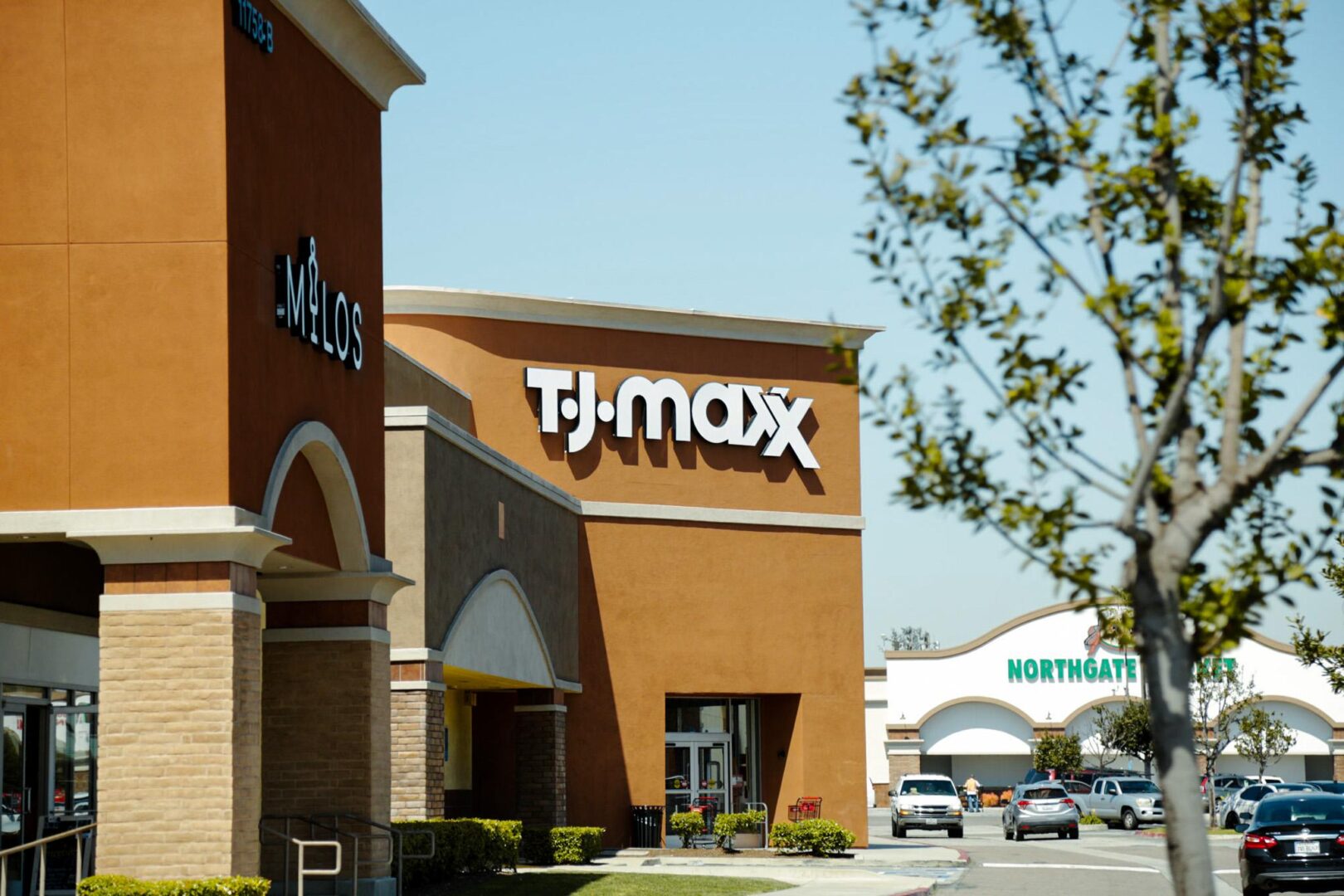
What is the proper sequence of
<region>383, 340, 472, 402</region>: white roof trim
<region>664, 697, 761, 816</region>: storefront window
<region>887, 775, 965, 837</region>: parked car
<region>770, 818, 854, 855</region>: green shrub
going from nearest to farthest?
<region>383, 340, 472, 402</region>: white roof trim → <region>770, 818, 854, 855</region>: green shrub → <region>664, 697, 761, 816</region>: storefront window → <region>887, 775, 965, 837</region>: parked car

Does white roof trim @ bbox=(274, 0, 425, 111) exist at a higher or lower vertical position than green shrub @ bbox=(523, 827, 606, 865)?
higher

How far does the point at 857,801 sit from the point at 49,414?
2505cm

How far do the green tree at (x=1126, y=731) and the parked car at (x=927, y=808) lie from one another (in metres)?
21.5

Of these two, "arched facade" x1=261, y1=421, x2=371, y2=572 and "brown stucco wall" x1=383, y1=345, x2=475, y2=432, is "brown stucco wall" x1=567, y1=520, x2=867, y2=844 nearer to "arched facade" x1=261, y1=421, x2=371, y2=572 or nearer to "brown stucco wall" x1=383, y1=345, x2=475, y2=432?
"brown stucco wall" x1=383, y1=345, x2=475, y2=432

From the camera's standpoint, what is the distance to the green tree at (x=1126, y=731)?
71125mm

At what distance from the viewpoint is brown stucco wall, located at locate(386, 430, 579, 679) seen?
2544 cm

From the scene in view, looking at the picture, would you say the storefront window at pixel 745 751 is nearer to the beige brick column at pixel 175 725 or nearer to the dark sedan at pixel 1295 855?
the dark sedan at pixel 1295 855

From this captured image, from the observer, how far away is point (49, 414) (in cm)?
1627

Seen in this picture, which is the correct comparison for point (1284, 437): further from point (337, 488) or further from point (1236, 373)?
point (337, 488)

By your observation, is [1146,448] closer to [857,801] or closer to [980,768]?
[857,801]

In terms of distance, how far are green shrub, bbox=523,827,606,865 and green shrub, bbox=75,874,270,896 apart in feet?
51.3

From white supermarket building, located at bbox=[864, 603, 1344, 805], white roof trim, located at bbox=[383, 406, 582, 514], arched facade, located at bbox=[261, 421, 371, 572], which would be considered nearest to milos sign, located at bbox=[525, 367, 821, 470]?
white roof trim, located at bbox=[383, 406, 582, 514]

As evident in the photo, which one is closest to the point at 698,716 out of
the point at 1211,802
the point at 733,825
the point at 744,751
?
the point at 744,751

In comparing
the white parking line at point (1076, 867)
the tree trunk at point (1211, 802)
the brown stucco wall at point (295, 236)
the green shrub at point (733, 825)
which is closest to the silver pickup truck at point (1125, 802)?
the tree trunk at point (1211, 802)
